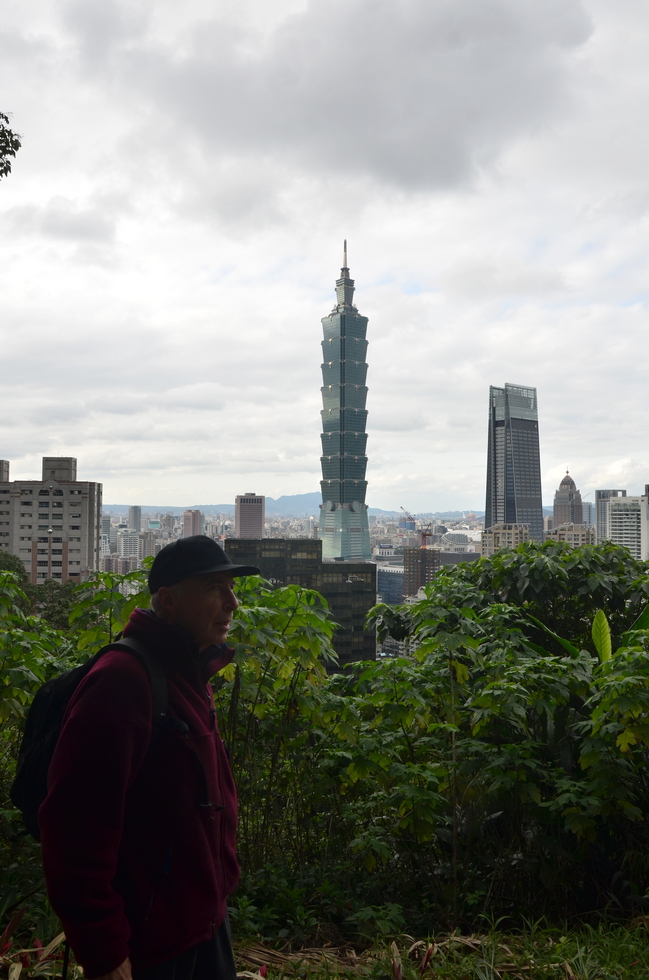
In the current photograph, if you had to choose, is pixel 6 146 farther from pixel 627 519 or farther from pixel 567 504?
pixel 567 504

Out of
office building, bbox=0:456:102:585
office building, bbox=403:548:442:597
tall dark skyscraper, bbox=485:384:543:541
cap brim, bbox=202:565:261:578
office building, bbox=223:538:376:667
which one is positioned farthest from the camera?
tall dark skyscraper, bbox=485:384:543:541

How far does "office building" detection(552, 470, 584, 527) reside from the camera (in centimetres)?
10856

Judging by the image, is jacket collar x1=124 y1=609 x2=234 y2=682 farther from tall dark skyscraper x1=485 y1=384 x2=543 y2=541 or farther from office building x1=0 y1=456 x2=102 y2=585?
tall dark skyscraper x1=485 y1=384 x2=543 y2=541

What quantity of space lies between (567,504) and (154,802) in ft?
397

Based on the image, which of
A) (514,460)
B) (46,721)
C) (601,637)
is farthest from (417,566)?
(46,721)

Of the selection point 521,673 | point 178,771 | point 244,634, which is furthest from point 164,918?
point 521,673

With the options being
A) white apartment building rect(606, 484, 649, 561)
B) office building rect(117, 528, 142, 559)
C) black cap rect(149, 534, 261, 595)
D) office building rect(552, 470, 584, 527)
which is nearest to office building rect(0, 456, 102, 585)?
office building rect(117, 528, 142, 559)

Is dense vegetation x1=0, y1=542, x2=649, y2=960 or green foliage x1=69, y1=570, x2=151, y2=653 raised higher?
green foliage x1=69, y1=570, x2=151, y2=653

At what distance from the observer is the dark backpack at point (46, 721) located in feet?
4.57

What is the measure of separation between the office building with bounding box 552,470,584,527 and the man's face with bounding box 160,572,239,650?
109 meters

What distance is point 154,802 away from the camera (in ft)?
4.42

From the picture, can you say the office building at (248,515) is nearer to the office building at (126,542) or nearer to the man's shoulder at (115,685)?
the office building at (126,542)

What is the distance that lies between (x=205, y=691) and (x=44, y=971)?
1.18 m

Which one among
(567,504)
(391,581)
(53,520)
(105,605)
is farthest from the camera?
(567,504)
